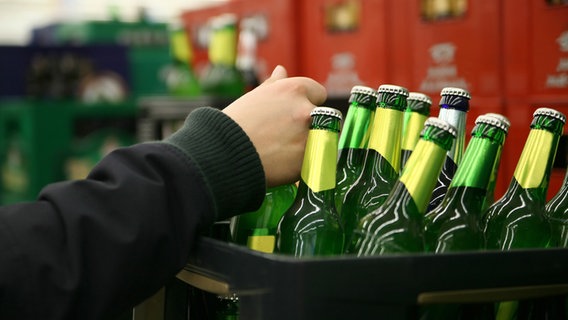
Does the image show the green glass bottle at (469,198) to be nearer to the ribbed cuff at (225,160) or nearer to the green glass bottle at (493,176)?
the green glass bottle at (493,176)

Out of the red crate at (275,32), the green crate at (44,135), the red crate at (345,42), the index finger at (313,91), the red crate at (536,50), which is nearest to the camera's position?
the index finger at (313,91)

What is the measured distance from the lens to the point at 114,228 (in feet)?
3.01

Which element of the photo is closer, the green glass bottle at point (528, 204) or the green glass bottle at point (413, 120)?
the green glass bottle at point (528, 204)

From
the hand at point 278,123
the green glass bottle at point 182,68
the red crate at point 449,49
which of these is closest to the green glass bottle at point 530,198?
the hand at point 278,123

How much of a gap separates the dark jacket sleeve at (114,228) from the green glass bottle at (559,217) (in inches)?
14.1

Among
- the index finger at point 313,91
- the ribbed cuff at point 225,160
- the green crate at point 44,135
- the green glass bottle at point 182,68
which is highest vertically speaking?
the index finger at point 313,91

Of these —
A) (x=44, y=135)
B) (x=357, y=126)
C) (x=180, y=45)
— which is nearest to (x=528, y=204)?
(x=357, y=126)

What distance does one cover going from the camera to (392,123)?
97cm

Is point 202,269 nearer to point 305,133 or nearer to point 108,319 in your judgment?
point 108,319

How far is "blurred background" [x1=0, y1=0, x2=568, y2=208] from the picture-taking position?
194 cm

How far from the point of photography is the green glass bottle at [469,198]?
2.90 feet

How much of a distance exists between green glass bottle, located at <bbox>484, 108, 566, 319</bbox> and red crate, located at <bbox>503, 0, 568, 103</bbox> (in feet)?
3.01

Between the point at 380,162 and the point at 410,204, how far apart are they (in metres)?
0.14

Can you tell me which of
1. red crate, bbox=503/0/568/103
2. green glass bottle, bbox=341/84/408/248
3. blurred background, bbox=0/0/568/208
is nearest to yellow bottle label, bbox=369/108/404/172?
green glass bottle, bbox=341/84/408/248
